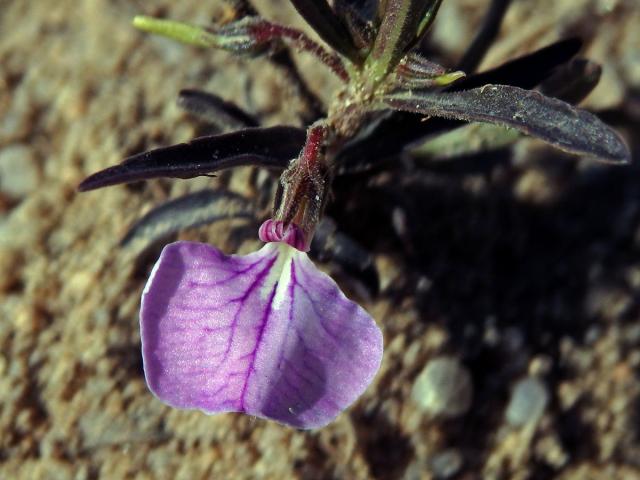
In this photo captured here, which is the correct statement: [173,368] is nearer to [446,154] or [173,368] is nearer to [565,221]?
[446,154]

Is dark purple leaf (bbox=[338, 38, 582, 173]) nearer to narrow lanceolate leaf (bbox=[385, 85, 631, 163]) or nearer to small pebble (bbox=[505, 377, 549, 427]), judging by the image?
narrow lanceolate leaf (bbox=[385, 85, 631, 163])

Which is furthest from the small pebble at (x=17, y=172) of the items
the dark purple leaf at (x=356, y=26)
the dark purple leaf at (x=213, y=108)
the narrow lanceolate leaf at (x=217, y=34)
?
the dark purple leaf at (x=356, y=26)

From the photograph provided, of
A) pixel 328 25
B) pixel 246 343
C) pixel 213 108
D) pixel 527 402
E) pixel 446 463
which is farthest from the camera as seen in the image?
pixel 527 402

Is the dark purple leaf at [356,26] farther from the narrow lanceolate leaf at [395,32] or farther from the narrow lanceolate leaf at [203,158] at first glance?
the narrow lanceolate leaf at [203,158]

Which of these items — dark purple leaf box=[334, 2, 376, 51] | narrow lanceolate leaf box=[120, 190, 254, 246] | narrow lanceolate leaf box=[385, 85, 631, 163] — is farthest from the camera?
narrow lanceolate leaf box=[120, 190, 254, 246]

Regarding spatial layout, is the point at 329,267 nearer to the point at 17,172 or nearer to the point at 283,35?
the point at 283,35

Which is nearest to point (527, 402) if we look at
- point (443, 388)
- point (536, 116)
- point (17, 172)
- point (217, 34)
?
point (443, 388)

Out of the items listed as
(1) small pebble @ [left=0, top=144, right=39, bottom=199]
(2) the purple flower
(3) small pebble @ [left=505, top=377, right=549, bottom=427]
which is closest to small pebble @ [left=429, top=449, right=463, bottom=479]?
(3) small pebble @ [left=505, top=377, right=549, bottom=427]
